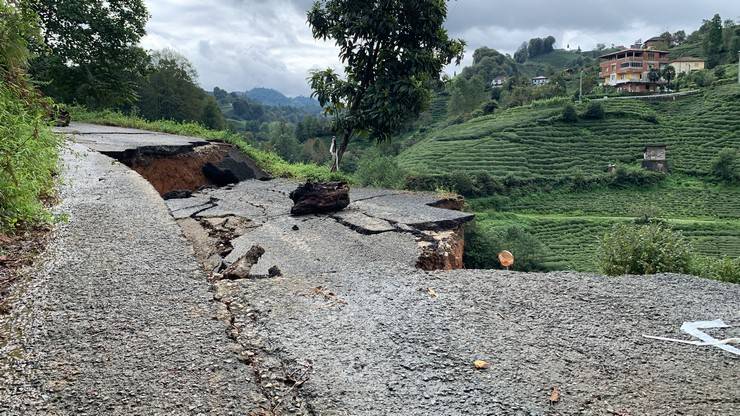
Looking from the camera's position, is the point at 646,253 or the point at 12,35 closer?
the point at 12,35

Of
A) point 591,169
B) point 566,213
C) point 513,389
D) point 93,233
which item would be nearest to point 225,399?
point 513,389

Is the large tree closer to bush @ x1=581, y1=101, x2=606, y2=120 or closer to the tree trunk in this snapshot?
the tree trunk

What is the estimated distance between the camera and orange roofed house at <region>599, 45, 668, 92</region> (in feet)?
218

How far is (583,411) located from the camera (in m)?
2.04

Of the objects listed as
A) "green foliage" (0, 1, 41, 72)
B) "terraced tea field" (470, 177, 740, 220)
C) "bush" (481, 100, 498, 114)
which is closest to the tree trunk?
"green foliage" (0, 1, 41, 72)

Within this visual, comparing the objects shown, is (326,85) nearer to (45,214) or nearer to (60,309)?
(45,214)

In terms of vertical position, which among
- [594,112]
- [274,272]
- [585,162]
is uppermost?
[594,112]

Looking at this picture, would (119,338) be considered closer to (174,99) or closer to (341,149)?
(341,149)

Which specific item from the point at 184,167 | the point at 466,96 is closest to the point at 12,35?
the point at 184,167

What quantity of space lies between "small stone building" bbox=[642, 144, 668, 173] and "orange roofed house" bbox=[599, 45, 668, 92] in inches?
857

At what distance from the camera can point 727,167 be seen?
41.2 metres

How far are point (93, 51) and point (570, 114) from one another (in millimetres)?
48733

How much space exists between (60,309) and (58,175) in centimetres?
413

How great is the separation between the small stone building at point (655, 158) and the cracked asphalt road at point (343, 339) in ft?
151
